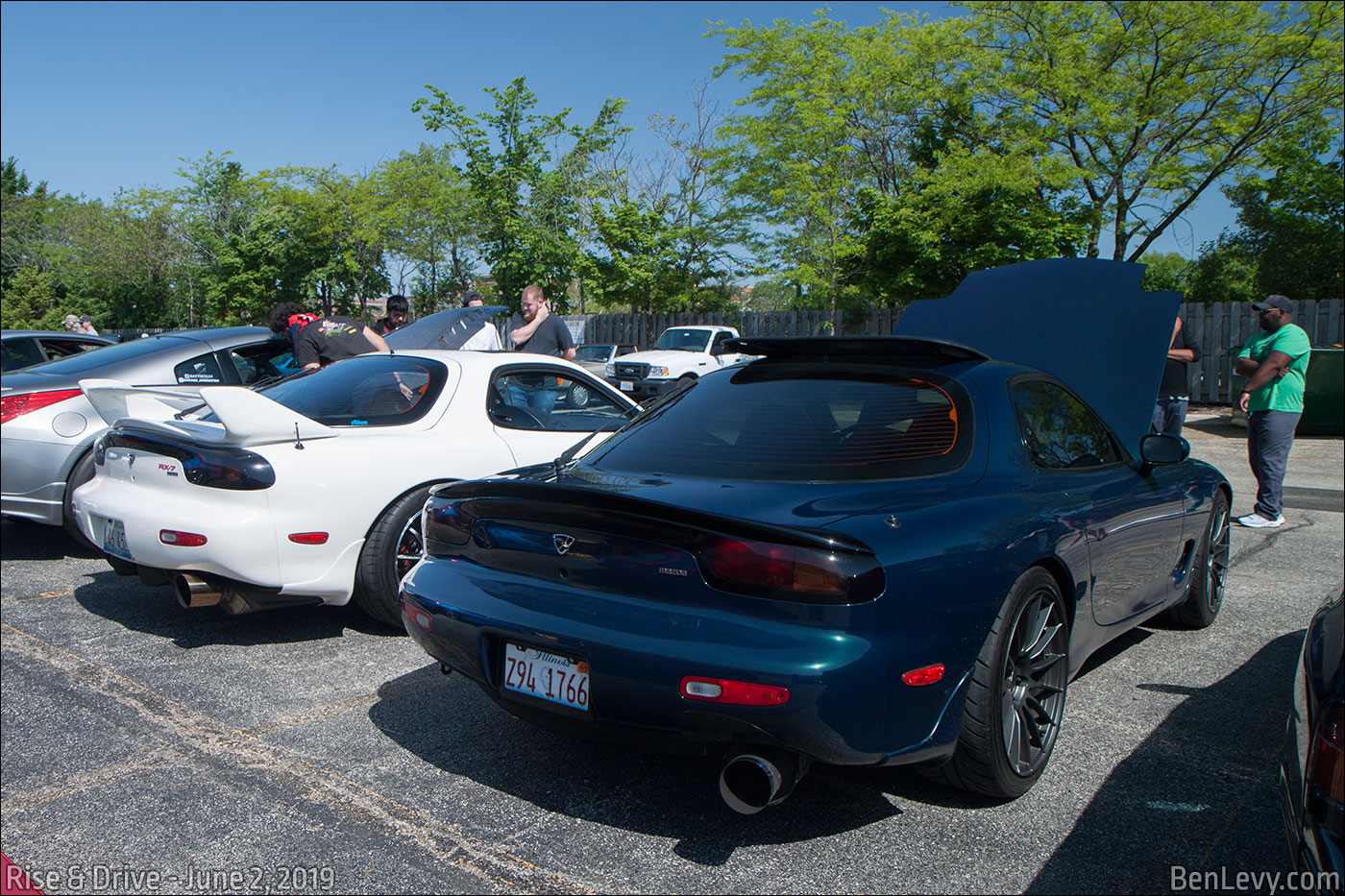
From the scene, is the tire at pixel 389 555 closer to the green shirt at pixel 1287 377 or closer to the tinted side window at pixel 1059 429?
the tinted side window at pixel 1059 429

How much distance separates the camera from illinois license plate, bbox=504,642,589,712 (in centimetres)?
253

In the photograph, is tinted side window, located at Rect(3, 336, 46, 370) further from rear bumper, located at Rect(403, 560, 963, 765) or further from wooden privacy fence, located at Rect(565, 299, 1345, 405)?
wooden privacy fence, located at Rect(565, 299, 1345, 405)

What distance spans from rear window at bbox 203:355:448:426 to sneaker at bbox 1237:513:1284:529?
629 centimetres

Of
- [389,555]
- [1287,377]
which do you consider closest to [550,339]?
[389,555]

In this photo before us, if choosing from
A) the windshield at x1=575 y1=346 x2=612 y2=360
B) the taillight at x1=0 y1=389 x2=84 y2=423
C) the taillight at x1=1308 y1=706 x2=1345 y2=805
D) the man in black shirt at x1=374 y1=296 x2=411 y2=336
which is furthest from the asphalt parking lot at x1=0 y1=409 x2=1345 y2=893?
the windshield at x1=575 y1=346 x2=612 y2=360

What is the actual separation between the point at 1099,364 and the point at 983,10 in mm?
19477

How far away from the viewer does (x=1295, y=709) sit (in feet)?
6.95

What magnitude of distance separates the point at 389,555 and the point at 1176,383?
785cm

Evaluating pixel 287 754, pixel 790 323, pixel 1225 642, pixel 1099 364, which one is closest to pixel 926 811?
pixel 287 754

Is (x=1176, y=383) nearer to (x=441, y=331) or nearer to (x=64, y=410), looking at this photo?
(x=441, y=331)

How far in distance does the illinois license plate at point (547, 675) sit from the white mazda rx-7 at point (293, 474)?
4.78 ft

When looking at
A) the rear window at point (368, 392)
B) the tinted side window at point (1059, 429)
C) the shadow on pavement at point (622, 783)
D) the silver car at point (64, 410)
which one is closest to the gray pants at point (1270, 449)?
the tinted side window at point (1059, 429)

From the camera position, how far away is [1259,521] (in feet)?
24.3

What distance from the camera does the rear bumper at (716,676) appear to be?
2.28 metres
